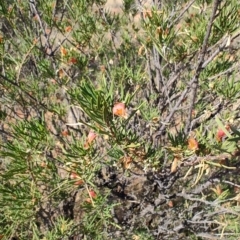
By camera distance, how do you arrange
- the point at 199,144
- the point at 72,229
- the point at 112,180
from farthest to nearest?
1. the point at 112,180
2. the point at 72,229
3. the point at 199,144

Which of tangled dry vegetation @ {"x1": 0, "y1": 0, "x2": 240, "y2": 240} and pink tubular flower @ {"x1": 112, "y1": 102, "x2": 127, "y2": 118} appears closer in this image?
pink tubular flower @ {"x1": 112, "y1": 102, "x2": 127, "y2": 118}

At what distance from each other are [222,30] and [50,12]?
0.76m

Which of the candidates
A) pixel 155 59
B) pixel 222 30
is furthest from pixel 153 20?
pixel 155 59

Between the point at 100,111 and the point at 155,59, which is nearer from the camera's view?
the point at 100,111

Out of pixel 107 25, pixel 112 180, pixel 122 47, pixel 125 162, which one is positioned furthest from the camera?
pixel 122 47

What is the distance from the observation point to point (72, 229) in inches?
53.1

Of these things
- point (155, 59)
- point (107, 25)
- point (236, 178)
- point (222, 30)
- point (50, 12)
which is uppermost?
point (107, 25)

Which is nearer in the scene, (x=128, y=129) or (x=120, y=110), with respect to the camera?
(x=120, y=110)

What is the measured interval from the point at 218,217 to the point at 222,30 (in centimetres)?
117

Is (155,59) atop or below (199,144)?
atop

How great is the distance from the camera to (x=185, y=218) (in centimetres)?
167

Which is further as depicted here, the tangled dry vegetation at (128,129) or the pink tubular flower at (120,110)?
the tangled dry vegetation at (128,129)

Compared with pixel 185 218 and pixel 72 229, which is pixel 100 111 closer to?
pixel 72 229

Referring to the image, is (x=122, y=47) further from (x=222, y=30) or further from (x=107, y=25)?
(x=222, y=30)
